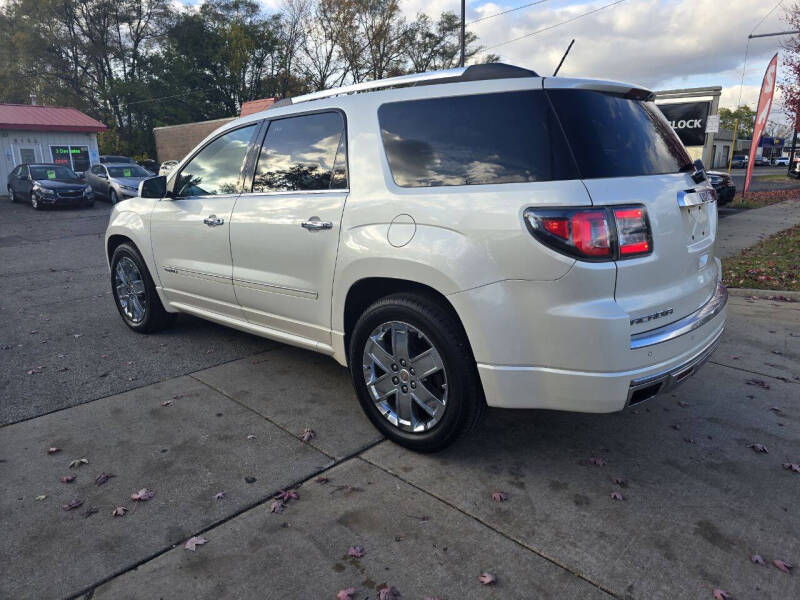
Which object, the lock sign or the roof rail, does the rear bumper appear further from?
the lock sign

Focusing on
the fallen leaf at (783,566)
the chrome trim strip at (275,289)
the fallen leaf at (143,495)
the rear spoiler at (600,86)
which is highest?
the rear spoiler at (600,86)

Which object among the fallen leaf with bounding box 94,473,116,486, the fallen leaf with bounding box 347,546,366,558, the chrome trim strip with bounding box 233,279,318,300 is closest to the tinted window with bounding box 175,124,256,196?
the chrome trim strip with bounding box 233,279,318,300

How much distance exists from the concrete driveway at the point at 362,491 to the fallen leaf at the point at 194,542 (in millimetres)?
19

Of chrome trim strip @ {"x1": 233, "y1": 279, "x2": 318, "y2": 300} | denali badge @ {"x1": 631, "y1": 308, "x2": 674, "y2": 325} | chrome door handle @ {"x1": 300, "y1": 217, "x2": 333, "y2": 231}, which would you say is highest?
chrome door handle @ {"x1": 300, "y1": 217, "x2": 333, "y2": 231}

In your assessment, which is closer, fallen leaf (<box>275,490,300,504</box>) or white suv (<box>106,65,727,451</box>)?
white suv (<box>106,65,727,451</box>)

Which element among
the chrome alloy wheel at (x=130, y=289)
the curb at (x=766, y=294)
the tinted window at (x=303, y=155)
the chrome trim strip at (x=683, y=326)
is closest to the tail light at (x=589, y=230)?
the chrome trim strip at (x=683, y=326)

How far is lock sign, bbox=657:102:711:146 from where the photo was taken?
20.8m

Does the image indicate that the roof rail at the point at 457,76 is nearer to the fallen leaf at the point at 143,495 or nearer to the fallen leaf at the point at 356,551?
the fallen leaf at the point at 356,551

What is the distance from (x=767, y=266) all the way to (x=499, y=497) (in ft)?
24.6

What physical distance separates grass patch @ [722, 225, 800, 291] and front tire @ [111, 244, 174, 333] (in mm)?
6767

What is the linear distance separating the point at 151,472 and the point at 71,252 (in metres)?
9.96

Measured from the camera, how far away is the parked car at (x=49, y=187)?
19422 millimetres

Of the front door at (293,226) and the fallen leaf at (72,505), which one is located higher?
the front door at (293,226)

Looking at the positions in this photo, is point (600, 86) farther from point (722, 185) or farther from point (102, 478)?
point (722, 185)
